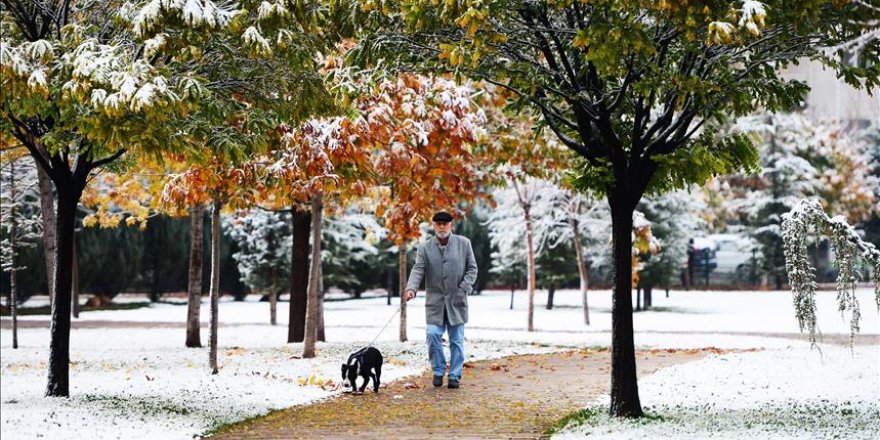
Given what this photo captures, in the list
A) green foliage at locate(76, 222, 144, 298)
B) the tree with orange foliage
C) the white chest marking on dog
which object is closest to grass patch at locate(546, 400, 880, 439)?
the white chest marking on dog

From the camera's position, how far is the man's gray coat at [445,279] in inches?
392

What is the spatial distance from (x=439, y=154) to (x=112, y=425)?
8.58 meters

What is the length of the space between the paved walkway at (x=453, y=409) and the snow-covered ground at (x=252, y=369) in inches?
17.7

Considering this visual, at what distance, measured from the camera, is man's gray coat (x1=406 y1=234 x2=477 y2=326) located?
32.7 feet

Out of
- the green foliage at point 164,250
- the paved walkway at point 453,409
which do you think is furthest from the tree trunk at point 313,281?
the green foliage at point 164,250

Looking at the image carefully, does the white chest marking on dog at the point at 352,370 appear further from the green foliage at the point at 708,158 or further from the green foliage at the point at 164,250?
the green foliage at the point at 164,250

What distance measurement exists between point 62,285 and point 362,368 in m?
3.14

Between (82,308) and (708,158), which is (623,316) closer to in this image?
(708,158)

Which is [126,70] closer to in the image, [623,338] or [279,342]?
[623,338]

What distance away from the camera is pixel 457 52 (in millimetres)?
7246

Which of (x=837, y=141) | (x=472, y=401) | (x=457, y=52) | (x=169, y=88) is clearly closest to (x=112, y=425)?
(x=169, y=88)

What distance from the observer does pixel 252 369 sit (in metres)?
12.4

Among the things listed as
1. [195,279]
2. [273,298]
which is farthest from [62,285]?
[273,298]

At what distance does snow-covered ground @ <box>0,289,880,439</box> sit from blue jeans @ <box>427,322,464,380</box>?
1.12 m
